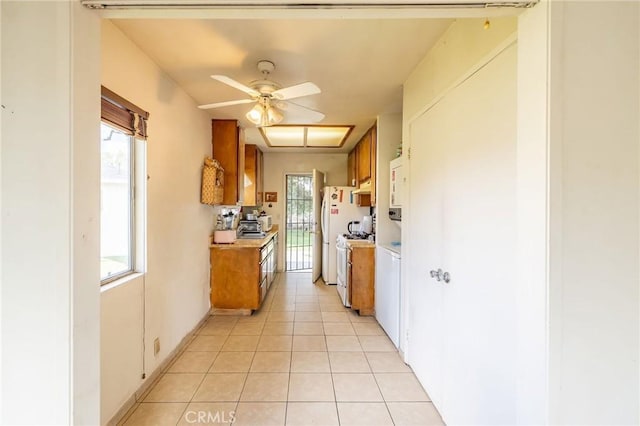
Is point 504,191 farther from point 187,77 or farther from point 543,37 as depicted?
point 187,77

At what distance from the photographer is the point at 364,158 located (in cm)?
407

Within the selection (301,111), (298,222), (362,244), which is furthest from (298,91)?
(298,222)

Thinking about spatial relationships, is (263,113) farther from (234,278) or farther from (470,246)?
(234,278)

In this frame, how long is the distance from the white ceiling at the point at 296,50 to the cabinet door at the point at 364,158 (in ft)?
3.64

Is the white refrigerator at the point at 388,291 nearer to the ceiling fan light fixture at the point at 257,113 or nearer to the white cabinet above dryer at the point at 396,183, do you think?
the white cabinet above dryer at the point at 396,183

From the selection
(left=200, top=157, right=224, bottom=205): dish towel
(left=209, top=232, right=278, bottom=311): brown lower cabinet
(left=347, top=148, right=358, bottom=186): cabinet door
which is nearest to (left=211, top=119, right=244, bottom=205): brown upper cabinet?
(left=200, top=157, right=224, bottom=205): dish towel

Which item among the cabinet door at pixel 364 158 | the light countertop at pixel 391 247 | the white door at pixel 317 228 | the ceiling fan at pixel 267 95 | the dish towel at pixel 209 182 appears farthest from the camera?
the white door at pixel 317 228

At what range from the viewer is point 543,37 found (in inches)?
31.1

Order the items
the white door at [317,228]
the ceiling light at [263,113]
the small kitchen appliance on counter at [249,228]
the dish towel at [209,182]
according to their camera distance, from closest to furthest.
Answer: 1. the ceiling light at [263,113]
2. the dish towel at [209,182]
3. the small kitchen appliance on counter at [249,228]
4. the white door at [317,228]

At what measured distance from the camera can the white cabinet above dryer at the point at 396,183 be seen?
285cm
